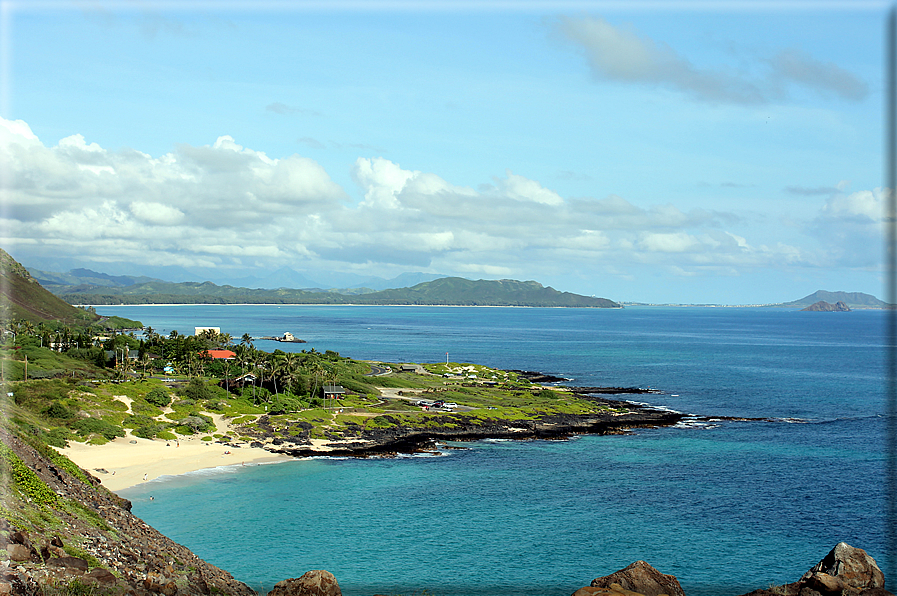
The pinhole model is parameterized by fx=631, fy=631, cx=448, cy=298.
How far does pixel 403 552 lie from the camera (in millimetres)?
48719

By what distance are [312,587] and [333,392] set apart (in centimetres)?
7837

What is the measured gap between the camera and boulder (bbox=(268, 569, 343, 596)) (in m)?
26.0

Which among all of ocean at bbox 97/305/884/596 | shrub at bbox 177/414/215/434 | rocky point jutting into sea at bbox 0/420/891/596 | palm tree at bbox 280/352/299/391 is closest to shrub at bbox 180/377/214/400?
shrub at bbox 177/414/215/434

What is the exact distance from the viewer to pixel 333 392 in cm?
10325

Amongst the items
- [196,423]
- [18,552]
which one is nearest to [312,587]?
[18,552]

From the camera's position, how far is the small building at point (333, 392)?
102 m

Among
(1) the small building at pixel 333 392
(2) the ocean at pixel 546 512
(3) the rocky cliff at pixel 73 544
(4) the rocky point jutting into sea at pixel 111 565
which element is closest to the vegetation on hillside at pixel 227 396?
(1) the small building at pixel 333 392

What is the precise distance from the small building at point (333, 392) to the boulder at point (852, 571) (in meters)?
82.8

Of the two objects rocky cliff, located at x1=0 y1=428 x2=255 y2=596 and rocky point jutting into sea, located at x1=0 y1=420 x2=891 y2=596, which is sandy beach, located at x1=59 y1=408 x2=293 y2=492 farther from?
rocky point jutting into sea, located at x1=0 y1=420 x2=891 y2=596

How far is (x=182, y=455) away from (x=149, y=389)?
79.8 feet

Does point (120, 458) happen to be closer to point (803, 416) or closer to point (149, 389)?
point (149, 389)

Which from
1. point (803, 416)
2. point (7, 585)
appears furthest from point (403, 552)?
point (803, 416)

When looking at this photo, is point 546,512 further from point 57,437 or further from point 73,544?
point 57,437

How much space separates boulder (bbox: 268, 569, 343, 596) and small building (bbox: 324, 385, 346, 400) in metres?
76.4
